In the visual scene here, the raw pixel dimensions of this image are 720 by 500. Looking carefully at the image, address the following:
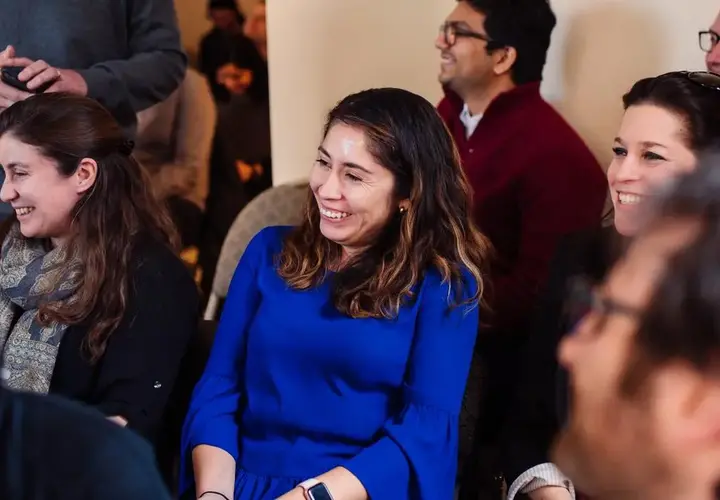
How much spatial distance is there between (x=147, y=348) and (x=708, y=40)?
123 cm

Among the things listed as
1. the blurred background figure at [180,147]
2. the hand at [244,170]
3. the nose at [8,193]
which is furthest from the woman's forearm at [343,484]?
the hand at [244,170]

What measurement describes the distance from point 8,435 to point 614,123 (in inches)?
61.6

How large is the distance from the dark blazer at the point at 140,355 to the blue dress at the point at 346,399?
0.26ft

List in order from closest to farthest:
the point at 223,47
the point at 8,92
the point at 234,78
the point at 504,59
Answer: the point at 8,92
the point at 504,59
the point at 234,78
the point at 223,47

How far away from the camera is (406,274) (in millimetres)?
1468

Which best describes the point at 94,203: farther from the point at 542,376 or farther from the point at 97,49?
the point at 542,376

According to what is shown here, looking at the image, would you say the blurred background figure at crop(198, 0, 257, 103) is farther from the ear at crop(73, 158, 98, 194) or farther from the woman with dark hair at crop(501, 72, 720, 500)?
the woman with dark hair at crop(501, 72, 720, 500)

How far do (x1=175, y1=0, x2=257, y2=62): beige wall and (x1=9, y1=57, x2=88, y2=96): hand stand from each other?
2.65m

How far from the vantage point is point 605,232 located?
1.40m

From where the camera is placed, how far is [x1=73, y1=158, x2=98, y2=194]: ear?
1.58 meters

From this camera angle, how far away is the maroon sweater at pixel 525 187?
1800mm

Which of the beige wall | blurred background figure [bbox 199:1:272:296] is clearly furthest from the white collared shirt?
the beige wall

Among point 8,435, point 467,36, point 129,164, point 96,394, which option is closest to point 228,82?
point 467,36

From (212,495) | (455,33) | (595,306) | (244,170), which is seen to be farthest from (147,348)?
(244,170)
